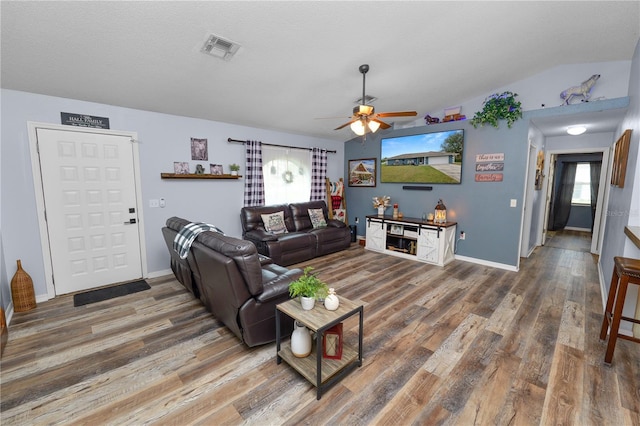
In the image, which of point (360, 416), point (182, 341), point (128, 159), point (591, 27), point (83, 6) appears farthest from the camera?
point (128, 159)

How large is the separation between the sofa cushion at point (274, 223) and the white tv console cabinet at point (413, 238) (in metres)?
1.74

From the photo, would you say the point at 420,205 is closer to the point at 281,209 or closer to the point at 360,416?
the point at 281,209

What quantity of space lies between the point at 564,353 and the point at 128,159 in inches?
201

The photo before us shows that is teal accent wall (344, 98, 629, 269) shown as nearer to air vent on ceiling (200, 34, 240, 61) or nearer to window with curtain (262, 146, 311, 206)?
window with curtain (262, 146, 311, 206)

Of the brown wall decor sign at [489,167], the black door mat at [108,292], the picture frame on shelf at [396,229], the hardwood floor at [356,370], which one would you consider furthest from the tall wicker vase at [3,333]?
the brown wall decor sign at [489,167]

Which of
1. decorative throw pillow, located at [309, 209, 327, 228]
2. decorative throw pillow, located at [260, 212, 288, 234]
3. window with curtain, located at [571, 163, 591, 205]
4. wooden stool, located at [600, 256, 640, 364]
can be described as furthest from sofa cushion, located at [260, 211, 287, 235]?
window with curtain, located at [571, 163, 591, 205]

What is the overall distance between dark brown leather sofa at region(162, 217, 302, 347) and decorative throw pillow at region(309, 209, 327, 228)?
276 centimetres

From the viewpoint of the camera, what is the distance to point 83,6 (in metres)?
1.91

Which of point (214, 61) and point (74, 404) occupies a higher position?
point (214, 61)

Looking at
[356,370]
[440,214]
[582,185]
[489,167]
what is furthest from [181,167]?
[582,185]

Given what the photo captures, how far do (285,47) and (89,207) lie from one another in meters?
3.08

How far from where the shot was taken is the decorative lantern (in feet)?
15.1

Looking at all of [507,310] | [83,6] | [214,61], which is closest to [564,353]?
[507,310]

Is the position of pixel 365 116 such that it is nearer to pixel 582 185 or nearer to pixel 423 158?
pixel 423 158
